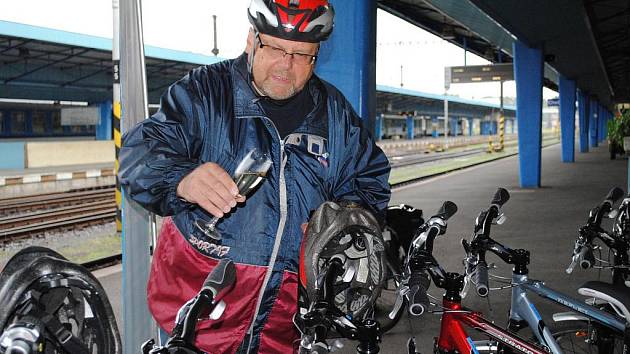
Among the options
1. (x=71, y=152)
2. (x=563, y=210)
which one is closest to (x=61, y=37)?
(x=71, y=152)

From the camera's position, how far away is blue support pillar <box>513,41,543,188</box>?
16.0 metres

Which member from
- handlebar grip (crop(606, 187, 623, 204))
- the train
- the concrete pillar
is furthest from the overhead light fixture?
the concrete pillar

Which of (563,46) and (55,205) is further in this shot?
(563,46)

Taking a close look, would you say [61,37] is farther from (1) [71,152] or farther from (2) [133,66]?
(2) [133,66]

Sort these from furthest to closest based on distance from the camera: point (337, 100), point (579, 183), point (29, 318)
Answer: point (579, 183)
point (337, 100)
point (29, 318)

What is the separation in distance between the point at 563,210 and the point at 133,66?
10095 millimetres

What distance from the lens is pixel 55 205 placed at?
42.0ft

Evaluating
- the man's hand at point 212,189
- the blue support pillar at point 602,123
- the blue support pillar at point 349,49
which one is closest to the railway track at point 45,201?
the blue support pillar at point 349,49

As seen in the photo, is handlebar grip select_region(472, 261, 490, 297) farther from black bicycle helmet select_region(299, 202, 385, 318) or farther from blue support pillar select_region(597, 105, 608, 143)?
blue support pillar select_region(597, 105, 608, 143)

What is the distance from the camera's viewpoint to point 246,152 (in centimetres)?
187

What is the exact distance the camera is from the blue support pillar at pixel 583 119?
115 ft

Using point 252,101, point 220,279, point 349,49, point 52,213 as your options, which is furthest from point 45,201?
point 220,279

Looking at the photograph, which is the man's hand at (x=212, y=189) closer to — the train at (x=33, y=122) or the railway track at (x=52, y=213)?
the railway track at (x=52, y=213)

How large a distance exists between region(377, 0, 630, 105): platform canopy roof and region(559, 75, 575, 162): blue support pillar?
2763 millimetres
